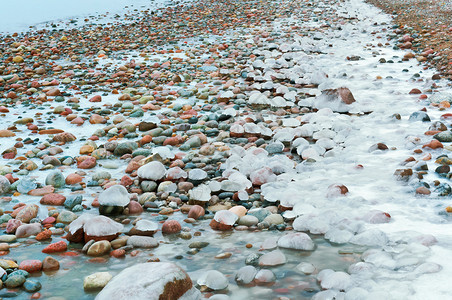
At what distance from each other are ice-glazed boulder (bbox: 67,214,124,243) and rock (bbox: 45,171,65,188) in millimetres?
1045

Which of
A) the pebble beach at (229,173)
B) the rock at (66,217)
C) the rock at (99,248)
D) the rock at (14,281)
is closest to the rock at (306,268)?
the pebble beach at (229,173)

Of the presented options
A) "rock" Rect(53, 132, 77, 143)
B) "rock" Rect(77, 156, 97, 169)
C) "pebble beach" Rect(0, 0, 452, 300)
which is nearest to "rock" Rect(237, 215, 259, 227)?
"pebble beach" Rect(0, 0, 452, 300)

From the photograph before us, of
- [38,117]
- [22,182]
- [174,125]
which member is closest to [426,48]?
[174,125]

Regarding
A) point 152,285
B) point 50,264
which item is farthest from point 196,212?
point 152,285

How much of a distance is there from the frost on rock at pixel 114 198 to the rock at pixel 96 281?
962 mm

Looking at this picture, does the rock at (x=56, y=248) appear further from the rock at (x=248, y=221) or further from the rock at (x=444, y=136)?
the rock at (x=444, y=136)

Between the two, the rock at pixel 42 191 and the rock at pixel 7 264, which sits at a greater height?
the rock at pixel 7 264

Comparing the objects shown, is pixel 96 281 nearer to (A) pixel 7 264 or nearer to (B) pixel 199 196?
(A) pixel 7 264

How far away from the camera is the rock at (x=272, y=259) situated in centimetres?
254

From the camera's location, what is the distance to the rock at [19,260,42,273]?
8.21ft

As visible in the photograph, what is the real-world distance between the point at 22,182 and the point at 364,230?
2884 millimetres

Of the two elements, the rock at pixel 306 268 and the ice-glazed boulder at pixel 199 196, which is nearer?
the rock at pixel 306 268

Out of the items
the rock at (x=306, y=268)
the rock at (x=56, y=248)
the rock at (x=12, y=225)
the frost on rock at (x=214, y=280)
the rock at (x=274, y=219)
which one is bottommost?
the rock at (x=12, y=225)

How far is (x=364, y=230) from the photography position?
112 inches
